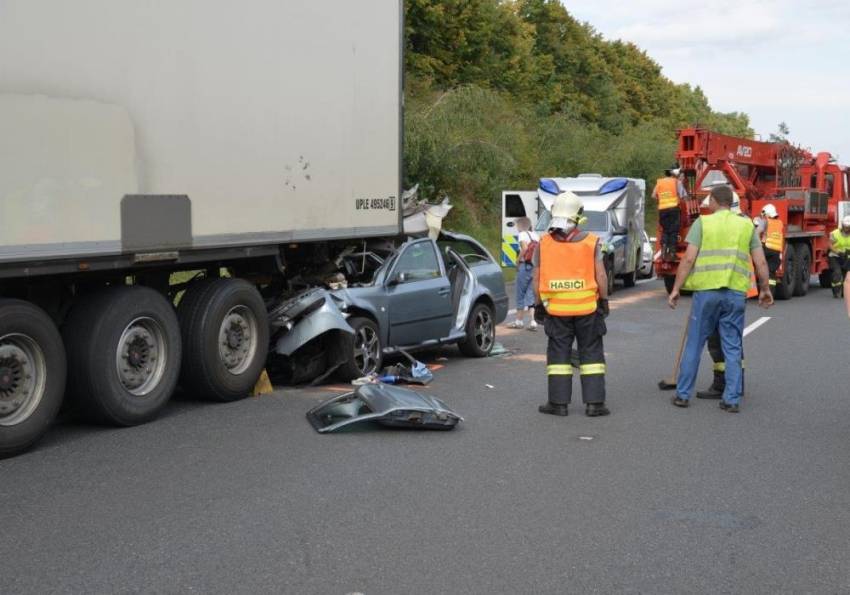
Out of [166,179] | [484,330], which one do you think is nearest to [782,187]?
[484,330]

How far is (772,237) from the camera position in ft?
65.6

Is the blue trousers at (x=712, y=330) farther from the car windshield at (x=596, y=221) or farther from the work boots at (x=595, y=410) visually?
the car windshield at (x=596, y=221)

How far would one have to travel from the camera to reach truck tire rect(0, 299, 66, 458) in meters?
7.04

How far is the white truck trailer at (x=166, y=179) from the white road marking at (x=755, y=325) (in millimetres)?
6635

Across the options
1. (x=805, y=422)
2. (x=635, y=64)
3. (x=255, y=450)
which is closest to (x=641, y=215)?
(x=805, y=422)

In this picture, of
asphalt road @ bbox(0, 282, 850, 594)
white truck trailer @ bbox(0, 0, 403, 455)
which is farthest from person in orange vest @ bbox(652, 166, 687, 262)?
asphalt road @ bbox(0, 282, 850, 594)

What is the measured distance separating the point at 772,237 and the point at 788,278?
4.49 ft

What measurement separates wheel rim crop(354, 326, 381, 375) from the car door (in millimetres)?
368

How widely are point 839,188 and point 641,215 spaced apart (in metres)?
4.21

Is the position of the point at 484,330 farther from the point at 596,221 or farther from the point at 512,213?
the point at 512,213

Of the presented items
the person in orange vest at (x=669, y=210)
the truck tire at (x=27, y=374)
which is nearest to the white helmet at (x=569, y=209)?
the truck tire at (x=27, y=374)

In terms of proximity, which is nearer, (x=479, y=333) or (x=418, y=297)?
(x=418, y=297)

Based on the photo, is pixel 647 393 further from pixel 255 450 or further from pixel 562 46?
pixel 562 46

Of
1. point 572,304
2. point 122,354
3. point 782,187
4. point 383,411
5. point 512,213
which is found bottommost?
point 383,411
